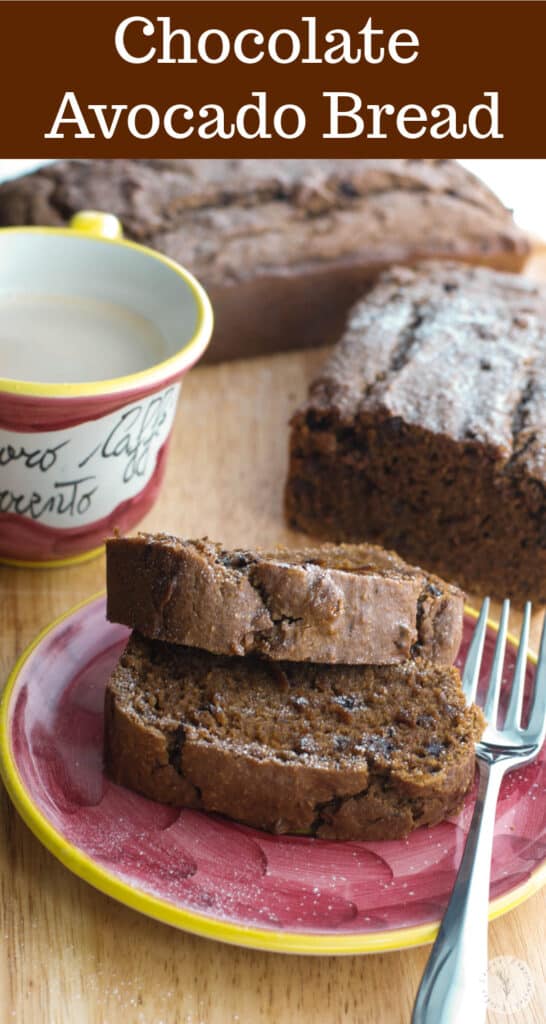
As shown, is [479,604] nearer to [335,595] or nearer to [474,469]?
[474,469]

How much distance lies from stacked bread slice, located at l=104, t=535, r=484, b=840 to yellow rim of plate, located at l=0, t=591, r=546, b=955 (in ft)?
0.51

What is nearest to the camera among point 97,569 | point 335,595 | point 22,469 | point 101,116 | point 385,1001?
point 385,1001

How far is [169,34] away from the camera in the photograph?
3.00 m

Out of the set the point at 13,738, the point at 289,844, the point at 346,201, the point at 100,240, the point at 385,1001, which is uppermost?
the point at 346,201

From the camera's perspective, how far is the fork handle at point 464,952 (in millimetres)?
1318

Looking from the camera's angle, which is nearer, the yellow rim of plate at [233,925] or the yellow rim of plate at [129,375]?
the yellow rim of plate at [233,925]

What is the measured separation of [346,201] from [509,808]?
1.96m

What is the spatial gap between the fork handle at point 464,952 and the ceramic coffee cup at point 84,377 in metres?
0.96

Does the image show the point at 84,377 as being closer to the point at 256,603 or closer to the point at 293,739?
the point at 256,603

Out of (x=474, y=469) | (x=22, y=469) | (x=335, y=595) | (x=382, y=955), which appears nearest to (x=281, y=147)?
(x=474, y=469)

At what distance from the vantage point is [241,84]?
3021mm

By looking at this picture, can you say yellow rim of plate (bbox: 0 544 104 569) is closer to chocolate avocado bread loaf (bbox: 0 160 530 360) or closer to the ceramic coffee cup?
the ceramic coffee cup
